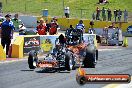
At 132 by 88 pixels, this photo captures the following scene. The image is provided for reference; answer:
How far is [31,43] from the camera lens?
76.5 feet

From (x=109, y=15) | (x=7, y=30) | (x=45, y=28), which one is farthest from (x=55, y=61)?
(x=109, y=15)

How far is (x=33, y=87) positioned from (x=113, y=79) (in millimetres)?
5789

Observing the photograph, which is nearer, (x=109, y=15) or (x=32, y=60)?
(x=32, y=60)

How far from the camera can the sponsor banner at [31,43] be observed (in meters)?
22.9

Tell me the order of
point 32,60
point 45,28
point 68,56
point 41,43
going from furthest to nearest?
point 45,28
point 41,43
point 32,60
point 68,56

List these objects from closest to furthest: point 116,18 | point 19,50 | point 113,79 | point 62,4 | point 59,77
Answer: point 113,79 → point 59,77 → point 19,50 → point 116,18 → point 62,4

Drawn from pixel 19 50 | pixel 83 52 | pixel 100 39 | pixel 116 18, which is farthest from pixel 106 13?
pixel 83 52

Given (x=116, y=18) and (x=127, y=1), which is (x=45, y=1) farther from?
(x=116, y=18)

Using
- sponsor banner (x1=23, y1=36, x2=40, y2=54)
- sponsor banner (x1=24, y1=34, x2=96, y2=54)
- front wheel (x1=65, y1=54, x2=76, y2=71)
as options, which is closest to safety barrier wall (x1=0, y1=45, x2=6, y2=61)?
sponsor banner (x1=23, y1=36, x2=40, y2=54)

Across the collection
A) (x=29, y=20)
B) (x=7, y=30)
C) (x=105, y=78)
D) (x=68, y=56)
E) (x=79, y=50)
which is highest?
(x=29, y=20)

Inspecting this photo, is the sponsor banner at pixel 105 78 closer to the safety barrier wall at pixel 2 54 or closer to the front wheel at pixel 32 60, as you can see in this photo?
the front wheel at pixel 32 60

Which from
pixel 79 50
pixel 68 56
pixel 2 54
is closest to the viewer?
pixel 68 56

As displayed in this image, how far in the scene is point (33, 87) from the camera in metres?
13.0

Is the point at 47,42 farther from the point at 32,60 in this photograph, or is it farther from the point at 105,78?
the point at 105,78
